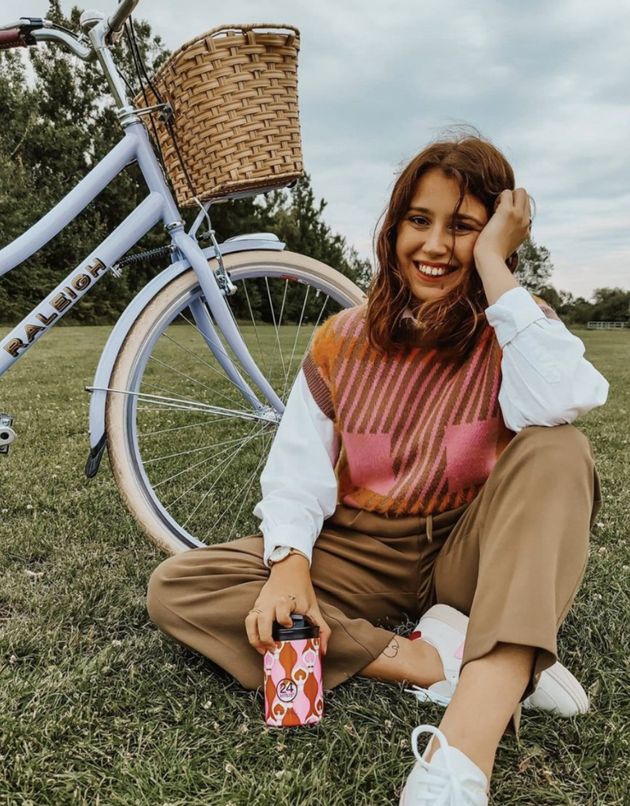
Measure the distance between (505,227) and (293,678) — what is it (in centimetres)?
105

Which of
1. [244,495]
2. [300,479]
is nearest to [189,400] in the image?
[244,495]

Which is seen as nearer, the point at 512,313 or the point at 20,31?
the point at 512,313

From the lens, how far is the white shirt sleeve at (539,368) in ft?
4.72

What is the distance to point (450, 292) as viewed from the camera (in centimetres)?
170

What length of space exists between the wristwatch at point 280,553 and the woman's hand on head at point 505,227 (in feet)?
2.52

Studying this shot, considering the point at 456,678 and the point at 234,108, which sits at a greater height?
the point at 234,108

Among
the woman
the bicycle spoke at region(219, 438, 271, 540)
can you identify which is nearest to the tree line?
the bicycle spoke at region(219, 438, 271, 540)

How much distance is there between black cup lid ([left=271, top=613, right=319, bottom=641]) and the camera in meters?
1.45

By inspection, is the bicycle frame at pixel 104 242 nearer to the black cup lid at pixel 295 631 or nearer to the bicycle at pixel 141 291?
the bicycle at pixel 141 291

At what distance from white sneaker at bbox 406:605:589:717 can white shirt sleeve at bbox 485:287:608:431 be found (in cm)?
48

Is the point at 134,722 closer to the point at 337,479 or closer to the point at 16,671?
the point at 16,671

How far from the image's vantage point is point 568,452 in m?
1.41

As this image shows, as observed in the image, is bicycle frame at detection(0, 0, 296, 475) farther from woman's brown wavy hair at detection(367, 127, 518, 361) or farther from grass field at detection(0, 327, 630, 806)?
woman's brown wavy hair at detection(367, 127, 518, 361)

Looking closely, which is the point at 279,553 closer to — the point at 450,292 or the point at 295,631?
the point at 295,631
